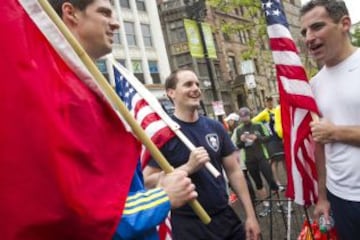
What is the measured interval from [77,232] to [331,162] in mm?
2052

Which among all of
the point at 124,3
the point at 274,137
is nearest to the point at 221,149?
the point at 274,137

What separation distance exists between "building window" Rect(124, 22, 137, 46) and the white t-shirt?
1305 inches

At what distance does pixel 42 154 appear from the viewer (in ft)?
4.65

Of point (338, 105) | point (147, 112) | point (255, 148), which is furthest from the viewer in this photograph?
point (255, 148)

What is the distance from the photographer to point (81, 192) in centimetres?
146

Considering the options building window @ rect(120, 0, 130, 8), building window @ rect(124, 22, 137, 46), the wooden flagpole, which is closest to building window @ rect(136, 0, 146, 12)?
building window @ rect(120, 0, 130, 8)

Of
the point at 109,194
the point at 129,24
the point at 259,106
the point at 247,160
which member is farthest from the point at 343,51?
the point at 259,106

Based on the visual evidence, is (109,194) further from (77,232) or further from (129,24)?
(129,24)

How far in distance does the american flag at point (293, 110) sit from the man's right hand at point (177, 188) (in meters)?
1.67

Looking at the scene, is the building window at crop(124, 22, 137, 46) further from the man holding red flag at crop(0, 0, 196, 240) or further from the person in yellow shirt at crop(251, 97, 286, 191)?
the man holding red flag at crop(0, 0, 196, 240)

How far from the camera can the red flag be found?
1415 millimetres

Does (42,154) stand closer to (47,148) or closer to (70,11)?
(47,148)

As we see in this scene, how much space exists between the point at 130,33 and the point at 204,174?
33688 mm

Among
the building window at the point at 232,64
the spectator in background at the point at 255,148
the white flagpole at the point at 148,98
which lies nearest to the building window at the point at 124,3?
the building window at the point at 232,64
